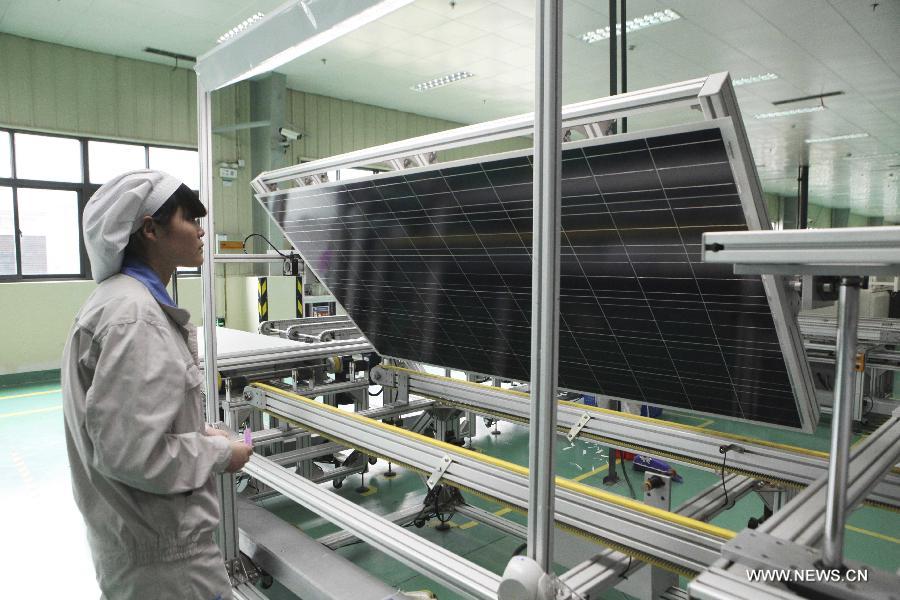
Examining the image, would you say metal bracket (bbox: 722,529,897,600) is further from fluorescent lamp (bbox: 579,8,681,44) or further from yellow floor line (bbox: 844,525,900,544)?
fluorescent lamp (bbox: 579,8,681,44)

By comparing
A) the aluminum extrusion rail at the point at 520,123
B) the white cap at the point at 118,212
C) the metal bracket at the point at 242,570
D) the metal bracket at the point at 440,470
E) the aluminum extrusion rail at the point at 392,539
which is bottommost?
the metal bracket at the point at 242,570

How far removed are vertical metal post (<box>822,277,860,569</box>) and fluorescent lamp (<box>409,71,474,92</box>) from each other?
31.8ft

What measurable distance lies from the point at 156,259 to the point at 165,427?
1.66 ft

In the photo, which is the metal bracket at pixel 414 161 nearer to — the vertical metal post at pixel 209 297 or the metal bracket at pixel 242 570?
the vertical metal post at pixel 209 297

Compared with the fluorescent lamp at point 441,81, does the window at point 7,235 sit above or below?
below

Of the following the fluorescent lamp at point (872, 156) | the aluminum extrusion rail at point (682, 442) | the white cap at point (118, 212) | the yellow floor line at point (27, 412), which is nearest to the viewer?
the white cap at point (118, 212)

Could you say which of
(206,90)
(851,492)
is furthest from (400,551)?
(206,90)

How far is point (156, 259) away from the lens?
5.38ft

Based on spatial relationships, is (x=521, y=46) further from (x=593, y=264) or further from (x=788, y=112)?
(x=593, y=264)

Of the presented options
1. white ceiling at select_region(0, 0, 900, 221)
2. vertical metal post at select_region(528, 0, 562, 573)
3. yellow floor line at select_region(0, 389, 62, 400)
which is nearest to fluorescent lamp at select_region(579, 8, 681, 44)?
white ceiling at select_region(0, 0, 900, 221)

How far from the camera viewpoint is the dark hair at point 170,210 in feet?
5.22

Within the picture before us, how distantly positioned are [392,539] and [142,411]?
1.04m

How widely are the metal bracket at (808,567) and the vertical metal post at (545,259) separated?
38 cm

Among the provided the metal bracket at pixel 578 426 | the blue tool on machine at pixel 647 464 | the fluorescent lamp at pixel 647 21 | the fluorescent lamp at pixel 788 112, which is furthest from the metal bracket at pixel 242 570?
the fluorescent lamp at pixel 788 112
